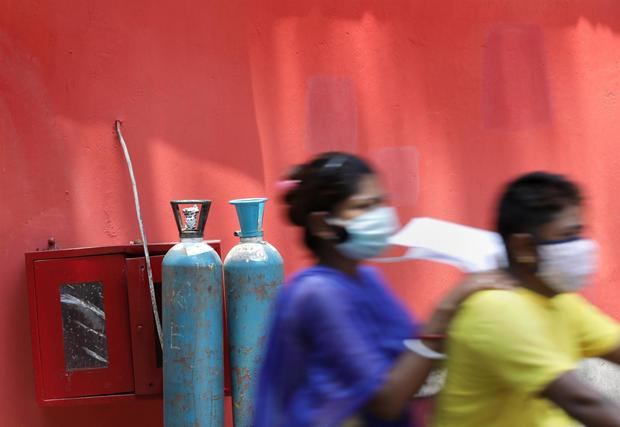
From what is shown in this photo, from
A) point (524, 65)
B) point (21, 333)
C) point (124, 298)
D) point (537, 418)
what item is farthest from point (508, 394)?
point (524, 65)

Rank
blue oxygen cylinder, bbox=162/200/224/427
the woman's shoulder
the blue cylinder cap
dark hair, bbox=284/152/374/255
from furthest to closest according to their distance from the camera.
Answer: the blue cylinder cap < blue oxygen cylinder, bbox=162/200/224/427 < dark hair, bbox=284/152/374/255 < the woman's shoulder

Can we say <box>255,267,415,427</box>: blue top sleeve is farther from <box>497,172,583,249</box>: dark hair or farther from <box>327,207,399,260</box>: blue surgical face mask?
<box>497,172,583,249</box>: dark hair

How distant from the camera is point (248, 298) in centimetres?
442

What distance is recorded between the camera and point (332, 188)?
90.9 inches

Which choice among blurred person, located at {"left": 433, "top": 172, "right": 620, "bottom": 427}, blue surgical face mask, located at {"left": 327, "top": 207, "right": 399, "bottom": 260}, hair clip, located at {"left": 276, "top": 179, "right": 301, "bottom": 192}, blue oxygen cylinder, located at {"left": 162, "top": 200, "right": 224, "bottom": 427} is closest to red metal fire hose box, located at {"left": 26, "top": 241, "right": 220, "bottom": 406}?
blue oxygen cylinder, located at {"left": 162, "top": 200, "right": 224, "bottom": 427}

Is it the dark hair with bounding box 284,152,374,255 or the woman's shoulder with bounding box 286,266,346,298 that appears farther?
the dark hair with bounding box 284,152,374,255

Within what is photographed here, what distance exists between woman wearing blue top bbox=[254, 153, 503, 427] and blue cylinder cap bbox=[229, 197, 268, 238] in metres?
2.00

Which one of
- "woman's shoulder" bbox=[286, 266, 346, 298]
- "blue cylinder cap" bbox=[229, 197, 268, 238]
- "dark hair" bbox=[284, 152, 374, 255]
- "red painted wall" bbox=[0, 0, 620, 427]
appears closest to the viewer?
"woman's shoulder" bbox=[286, 266, 346, 298]

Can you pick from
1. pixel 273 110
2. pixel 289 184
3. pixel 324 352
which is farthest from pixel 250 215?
pixel 324 352

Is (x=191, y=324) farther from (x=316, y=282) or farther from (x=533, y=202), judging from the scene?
(x=533, y=202)

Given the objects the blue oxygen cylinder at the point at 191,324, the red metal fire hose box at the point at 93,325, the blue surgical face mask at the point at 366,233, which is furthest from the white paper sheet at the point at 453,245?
the red metal fire hose box at the point at 93,325

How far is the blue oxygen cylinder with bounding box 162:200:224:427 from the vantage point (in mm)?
4254

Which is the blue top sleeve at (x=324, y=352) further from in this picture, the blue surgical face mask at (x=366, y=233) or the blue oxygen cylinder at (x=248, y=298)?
the blue oxygen cylinder at (x=248, y=298)

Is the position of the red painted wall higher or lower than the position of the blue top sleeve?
higher
